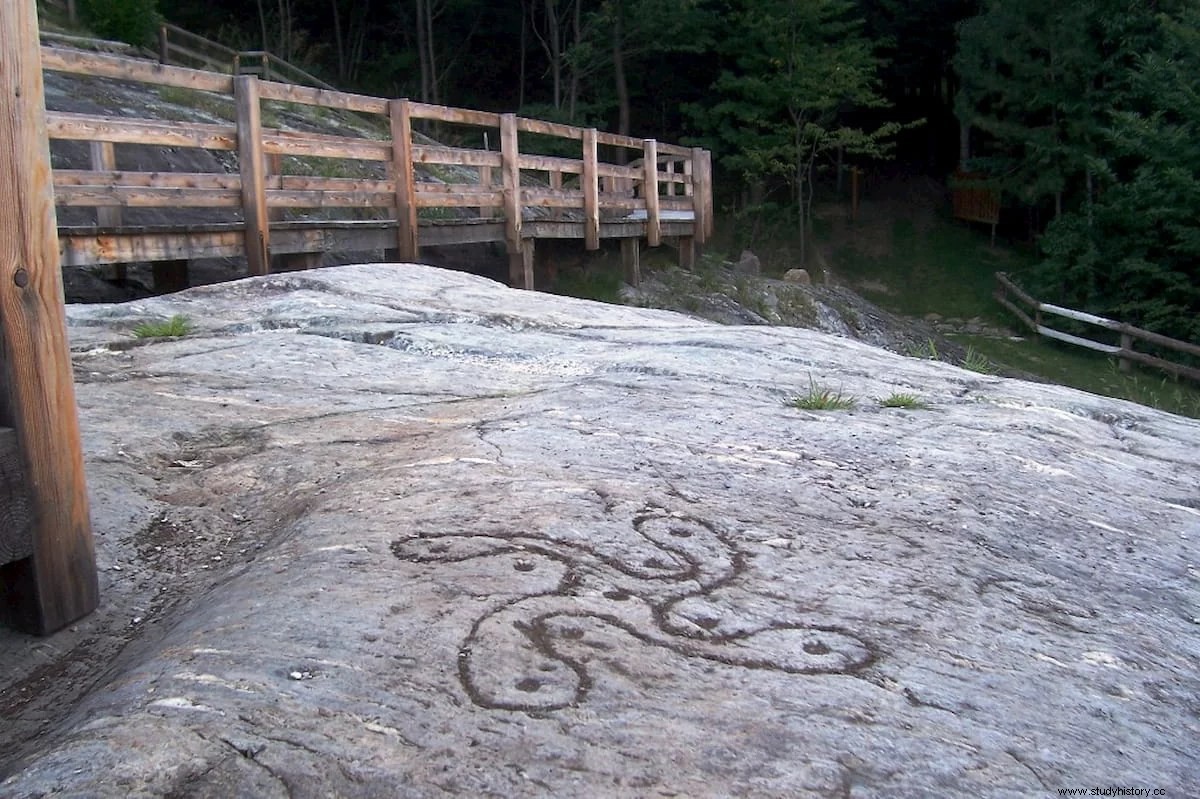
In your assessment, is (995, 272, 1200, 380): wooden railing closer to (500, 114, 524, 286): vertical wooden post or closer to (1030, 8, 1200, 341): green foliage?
(1030, 8, 1200, 341): green foliage

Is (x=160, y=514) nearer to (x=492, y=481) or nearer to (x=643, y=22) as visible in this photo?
(x=492, y=481)

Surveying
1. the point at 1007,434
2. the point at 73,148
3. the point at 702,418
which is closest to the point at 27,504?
the point at 702,418

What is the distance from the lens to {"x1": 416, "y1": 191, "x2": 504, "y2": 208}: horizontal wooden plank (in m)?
10.6

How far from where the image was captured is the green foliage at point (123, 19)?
24000 mm

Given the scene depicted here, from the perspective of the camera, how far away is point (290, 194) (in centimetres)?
916

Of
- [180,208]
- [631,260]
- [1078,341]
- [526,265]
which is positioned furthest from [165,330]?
[1078,341]

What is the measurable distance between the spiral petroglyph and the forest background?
20450 mm

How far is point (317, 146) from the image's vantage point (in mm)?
9195

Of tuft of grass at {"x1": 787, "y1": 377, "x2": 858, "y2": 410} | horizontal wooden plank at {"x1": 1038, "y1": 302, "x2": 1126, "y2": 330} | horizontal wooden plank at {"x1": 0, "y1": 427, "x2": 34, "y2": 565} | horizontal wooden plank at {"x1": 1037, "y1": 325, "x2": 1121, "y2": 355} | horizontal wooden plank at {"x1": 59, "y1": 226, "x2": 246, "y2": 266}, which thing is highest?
horizontal wooden plank at {"x1": 59, "y1": 226, "x2": 246, "y2": 266}

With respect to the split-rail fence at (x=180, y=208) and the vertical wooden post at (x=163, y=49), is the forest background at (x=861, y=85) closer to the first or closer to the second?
the vertical wooden post at (x=163, y=49)

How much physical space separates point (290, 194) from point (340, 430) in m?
5.37

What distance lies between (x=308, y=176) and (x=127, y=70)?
3.78 metres

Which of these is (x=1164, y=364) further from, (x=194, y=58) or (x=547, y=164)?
(x=194, y=58)

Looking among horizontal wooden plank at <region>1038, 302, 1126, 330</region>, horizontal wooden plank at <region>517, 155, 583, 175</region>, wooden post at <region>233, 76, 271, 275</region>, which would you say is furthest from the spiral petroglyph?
horizontal wooden plank at <region>1038, 302, 1126, 330</region>
